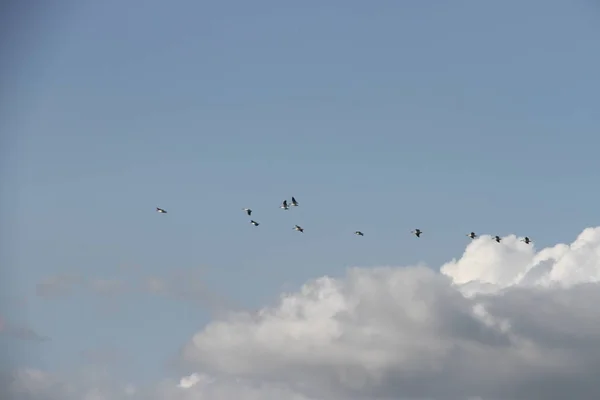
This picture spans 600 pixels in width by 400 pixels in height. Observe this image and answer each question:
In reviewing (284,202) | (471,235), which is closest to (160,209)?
(284,202)

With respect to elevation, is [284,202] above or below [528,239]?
above

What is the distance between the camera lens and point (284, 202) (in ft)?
570

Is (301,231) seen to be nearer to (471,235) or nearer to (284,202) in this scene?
(284,202)

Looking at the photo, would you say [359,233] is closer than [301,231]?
No

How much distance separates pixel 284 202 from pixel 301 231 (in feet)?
60.5

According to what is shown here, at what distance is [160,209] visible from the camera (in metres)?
176

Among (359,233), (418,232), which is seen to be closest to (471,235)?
(418,232)

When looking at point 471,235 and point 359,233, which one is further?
point 359,233

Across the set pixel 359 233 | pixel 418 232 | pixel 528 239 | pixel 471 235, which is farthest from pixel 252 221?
pixel 528 239

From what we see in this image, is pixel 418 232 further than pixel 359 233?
No

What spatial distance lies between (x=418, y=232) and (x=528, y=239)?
51336 mm

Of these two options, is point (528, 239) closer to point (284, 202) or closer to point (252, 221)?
point (284, 202)

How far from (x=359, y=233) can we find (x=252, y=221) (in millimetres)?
60428

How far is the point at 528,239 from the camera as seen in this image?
174 m
